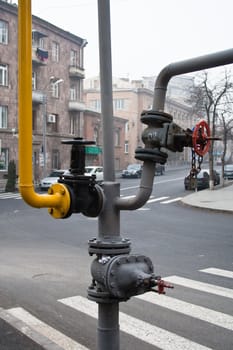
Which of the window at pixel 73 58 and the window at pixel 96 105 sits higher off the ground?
the window at pixel 73 58

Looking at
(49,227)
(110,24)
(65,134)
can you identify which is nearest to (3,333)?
(110,24)

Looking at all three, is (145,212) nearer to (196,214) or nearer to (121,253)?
(196,214)

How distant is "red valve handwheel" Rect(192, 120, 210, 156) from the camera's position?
253cm

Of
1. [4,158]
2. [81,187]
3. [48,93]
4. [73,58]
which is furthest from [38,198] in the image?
[73,58]

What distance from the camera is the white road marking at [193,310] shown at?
573 centimetres

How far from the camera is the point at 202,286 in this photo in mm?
7473

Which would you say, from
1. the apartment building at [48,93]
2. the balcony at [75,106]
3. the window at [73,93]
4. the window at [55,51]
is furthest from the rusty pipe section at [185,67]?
the window at [73,93]

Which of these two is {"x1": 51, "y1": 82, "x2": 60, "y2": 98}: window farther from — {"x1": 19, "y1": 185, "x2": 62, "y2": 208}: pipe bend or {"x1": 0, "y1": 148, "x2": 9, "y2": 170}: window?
{"x1": 19, "y1": 185, "x2": 62, "y2": 208}: pipe bend

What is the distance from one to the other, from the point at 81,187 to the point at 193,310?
407 cm

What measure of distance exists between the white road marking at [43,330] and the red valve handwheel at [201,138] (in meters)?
3.10

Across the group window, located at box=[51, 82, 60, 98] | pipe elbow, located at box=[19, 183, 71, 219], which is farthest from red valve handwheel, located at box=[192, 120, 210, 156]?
window, located at box=[51, 82, 60, 98]

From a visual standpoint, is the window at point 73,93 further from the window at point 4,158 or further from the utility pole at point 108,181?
the utility pole at point 108,181

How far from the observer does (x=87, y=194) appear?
106 inches

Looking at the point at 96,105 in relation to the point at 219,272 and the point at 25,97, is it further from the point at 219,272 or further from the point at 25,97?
the point at 25,97
